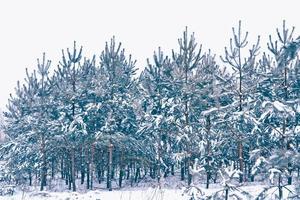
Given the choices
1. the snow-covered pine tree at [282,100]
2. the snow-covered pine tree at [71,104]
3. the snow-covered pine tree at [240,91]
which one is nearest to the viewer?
the snow-covered pine tree at [282,100]

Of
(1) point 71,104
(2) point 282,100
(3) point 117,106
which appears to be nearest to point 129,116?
A: (3) point 117,106

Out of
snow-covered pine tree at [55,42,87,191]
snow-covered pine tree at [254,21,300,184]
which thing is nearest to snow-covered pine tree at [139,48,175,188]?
snow-covered pine tree at [55,42,87,191]

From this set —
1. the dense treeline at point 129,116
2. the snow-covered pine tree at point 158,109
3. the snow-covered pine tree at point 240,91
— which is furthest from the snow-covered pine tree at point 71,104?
the snow-covered pine tree at point 240,91

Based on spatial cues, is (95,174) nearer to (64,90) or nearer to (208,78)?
(64,90)

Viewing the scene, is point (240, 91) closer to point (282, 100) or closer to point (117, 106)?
point (117, 106)

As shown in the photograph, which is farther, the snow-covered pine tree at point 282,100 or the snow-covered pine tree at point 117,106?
the snow-covered pine tree at point 117,106

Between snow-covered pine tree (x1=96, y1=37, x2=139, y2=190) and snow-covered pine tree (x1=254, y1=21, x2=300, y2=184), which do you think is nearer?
snow-covered pine tree (x1=254, y1=21, x2=300, y2=184)

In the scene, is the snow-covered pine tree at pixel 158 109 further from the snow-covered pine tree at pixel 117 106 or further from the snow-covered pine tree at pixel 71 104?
the snow-covered pine tree at pixel 71 104

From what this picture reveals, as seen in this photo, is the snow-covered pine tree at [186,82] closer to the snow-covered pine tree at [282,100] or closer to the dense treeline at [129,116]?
the dense treeline at [129,116]

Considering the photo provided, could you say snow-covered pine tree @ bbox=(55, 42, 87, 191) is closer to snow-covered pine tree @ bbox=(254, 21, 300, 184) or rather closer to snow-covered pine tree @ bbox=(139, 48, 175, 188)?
snow-covered pine tree @ bbox=(139, 48, 175, 188)

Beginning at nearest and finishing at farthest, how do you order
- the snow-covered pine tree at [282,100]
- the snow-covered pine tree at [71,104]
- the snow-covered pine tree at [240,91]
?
the snow-covered pine tree at [282,100] < the snow-covered pine tree at [240,91] < the snow-covered pine tree at [71,104]

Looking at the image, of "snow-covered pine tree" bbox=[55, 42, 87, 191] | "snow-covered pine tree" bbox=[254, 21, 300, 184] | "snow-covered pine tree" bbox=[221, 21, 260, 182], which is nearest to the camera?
"snow-covered pine tree" bbox=[254, 21, 300, 184]

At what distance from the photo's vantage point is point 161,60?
34.2 meters

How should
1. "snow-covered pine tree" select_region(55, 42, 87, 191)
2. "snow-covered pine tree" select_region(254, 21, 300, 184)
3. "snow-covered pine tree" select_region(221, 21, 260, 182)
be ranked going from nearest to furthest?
"snow-covered pine tree" select_region(254, 21, 300, 184), "snow-covered pine tree" select_region(221, 21, 260, 182), "snow-covered pine tree" select_region(55, 42, 87, 191)
